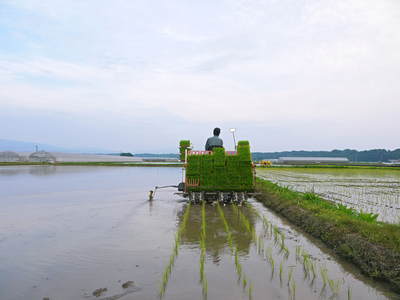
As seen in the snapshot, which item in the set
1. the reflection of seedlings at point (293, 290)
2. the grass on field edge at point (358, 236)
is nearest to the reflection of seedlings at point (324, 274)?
the reflection of seedlings at point (293, 290)

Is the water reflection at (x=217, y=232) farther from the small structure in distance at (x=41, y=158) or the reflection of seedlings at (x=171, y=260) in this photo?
the small structure in distance at (x=41, y=158)

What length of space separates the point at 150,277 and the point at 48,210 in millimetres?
6217

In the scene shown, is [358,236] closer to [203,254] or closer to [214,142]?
[203,254]

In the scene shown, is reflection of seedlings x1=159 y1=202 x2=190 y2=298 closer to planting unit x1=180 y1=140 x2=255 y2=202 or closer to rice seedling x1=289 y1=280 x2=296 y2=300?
rice seedling x1=289 y1=280 x2=296 y2=300

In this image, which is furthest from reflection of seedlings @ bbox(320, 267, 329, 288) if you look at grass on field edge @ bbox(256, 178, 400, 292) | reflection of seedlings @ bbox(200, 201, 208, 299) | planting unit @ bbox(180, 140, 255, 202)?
planting unit @ bbox(180, 140, 255, 202)

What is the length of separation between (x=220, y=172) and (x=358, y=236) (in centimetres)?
559

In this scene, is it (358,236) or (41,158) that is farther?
(41,158)

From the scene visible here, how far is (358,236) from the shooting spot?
4.85 meters

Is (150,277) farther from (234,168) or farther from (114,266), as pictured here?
(234,168)

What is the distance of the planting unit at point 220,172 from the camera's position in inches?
396

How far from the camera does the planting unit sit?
10.1m

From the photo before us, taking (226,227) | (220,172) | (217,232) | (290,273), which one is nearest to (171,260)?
(290,273)

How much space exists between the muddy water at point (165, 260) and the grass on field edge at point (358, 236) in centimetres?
21

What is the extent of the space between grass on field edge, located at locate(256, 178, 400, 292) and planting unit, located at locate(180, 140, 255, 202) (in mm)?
2230
